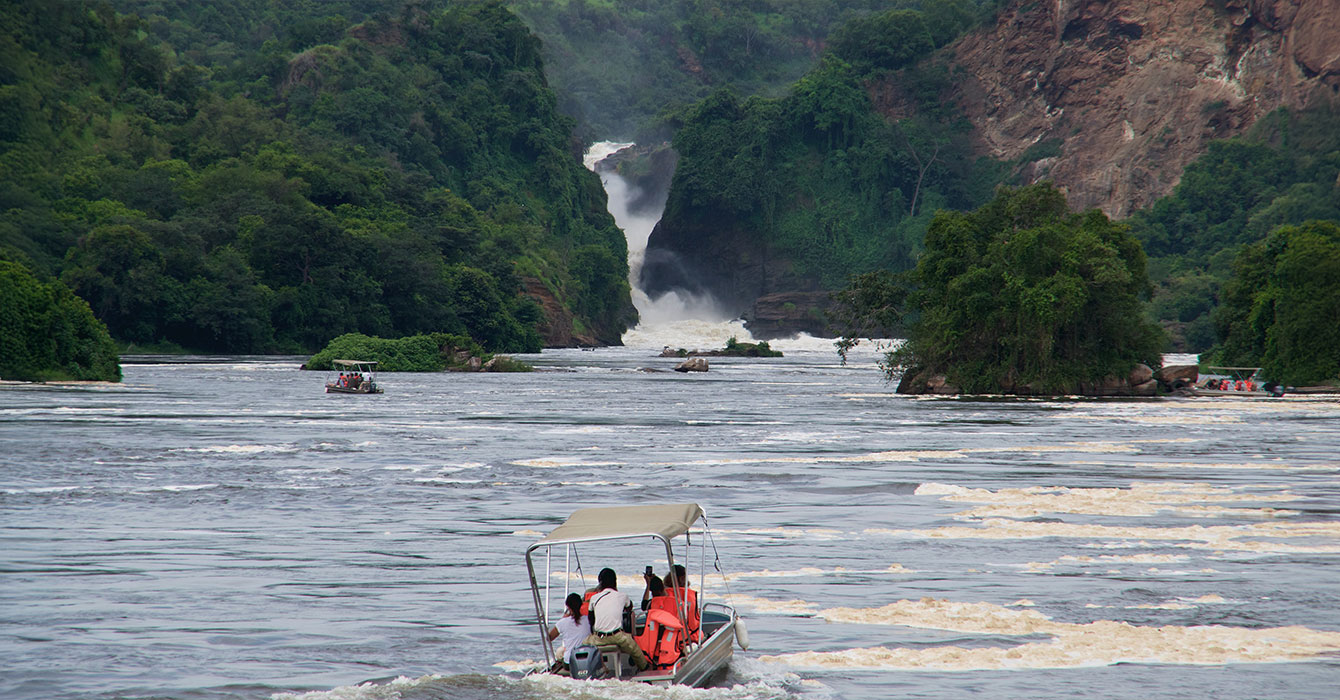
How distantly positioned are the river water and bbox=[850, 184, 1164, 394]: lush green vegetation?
52.6ft

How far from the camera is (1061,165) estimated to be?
19812cm

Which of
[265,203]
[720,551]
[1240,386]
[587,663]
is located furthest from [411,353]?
[587,663]

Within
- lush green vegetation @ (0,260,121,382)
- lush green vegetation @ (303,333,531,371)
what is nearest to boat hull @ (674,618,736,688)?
lush green vegetation @ (0,260,121,382)

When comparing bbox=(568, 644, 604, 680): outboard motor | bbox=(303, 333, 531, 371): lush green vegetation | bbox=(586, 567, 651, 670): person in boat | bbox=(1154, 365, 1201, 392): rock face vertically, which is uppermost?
bbox=(303, 333, 531, 371): lush green vegetation

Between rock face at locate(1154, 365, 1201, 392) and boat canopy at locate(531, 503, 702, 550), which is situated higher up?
rock face at locate(1154, 365, 1201, 392)

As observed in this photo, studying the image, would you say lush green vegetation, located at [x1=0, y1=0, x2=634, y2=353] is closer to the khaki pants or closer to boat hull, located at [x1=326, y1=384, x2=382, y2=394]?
boat hull, located at [x1=326, y1=384, x2=382, y2=394]

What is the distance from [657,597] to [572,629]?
992mm

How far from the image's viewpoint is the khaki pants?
13797 millimetres

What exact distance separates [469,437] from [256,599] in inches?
970

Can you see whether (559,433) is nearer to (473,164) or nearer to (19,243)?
(19,243)

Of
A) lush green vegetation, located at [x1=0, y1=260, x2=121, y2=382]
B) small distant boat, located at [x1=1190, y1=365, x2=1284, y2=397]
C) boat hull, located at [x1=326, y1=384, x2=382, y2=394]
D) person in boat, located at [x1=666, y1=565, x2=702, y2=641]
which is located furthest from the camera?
small distant boat, located at [x1=1190, y1=365, x2=1284, y2=397]

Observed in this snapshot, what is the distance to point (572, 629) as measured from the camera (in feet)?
46.7

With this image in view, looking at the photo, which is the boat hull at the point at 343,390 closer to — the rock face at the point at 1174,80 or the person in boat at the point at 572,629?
the person in boat at the point at 572,629

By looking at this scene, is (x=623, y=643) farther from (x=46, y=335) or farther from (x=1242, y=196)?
(x=1242, y=196)
